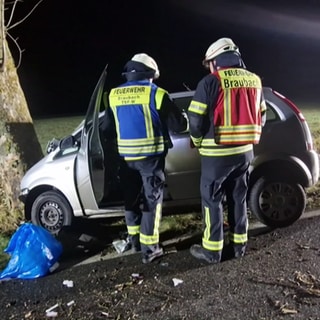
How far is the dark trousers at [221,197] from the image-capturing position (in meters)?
4.40

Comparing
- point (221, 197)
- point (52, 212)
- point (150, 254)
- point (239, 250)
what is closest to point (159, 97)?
point (221, 197)

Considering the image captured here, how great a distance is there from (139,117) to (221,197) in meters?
1.00

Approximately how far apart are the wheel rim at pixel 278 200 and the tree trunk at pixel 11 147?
275 cm

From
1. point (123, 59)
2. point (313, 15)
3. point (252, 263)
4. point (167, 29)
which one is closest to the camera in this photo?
point (252, 263)

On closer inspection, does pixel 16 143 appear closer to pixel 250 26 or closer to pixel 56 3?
pixel 56 3

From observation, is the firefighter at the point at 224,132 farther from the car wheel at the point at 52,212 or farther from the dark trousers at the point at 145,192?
the car wheel at the point at 52,212

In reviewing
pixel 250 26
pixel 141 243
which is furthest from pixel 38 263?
pixel 250 26

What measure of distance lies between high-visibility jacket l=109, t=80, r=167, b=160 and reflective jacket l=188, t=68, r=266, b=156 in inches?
13.7

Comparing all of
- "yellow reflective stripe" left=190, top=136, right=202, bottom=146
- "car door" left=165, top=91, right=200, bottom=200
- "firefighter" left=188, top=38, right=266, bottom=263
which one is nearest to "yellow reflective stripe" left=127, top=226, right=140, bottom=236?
"car door" left=165, top=91, right=200, bottom=200

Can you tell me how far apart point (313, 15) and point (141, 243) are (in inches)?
744

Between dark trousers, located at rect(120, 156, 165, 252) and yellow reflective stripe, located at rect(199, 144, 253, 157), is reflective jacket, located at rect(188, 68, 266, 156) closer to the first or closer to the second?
yellow reflective stripe, located at rect(199, 144, 253, 157)

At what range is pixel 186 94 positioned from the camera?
5480 mm

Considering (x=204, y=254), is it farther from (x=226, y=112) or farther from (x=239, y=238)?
(x=226, y=112)

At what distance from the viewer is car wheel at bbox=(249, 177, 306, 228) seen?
5199 millimetres
